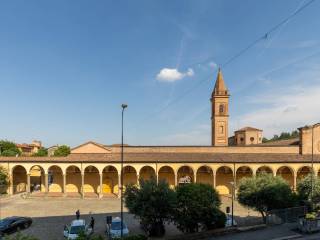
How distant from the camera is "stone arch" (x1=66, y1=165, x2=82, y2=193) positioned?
1761 inches

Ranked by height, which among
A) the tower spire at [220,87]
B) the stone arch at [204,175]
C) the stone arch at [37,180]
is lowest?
the stone arch at [37,180]

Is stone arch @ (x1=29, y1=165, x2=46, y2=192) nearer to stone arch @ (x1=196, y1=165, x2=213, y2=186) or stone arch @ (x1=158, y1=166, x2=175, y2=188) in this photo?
stone arch @ (x1=158, y1=166, x2=175, y2=188)

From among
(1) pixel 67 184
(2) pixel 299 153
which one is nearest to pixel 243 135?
(2) pixel 299 153

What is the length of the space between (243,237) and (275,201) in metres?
6.16

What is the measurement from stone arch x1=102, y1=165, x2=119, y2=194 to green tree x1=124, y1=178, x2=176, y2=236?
2451 cm

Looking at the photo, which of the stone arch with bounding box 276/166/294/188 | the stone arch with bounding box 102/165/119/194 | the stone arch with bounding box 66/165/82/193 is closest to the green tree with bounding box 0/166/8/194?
the stone arch with bounding box 66/165/82/193

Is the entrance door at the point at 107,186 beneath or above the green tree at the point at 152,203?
beneath

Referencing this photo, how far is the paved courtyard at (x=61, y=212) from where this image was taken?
23.7 m

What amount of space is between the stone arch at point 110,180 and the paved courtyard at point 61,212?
4282 millimetres

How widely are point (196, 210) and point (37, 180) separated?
141 ft

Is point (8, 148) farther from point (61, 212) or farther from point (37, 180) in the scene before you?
point (61, 212)

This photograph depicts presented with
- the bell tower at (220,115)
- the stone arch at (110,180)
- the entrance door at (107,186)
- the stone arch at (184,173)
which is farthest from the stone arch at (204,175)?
the entrance door at (107,186)

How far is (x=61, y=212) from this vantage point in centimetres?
3089

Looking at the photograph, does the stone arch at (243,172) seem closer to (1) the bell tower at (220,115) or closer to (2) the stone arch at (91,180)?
(1) the bell tower at (220,115)
